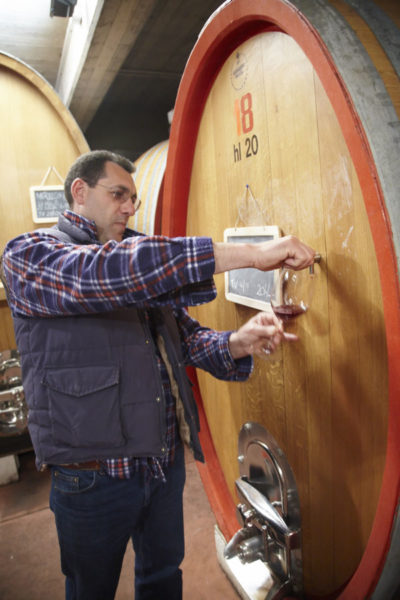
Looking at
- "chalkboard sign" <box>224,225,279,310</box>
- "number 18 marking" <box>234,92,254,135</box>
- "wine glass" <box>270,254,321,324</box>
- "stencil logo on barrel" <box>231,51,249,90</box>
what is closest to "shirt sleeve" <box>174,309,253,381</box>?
"chalkboard sign" <box>224,225,279,310</box>

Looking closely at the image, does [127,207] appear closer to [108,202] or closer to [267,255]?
[108,202]

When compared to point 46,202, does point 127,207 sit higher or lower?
lower

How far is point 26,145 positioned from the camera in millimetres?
2699

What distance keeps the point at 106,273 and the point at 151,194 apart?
173 centimetres

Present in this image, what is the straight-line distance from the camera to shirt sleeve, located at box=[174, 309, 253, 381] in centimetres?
153

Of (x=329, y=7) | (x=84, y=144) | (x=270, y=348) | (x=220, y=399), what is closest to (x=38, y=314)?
(x=270, y=348)

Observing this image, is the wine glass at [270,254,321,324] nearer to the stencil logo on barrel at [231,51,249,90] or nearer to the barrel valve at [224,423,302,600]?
the barrel valve at [224,423,302,600]

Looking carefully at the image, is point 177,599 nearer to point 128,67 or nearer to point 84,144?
point 84,144

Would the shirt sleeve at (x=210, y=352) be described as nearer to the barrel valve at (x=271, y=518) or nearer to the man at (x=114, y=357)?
the man at (x=114, y=357)

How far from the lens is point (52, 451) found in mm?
1403

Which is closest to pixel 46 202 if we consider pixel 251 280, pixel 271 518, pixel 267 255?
pixel 251 280

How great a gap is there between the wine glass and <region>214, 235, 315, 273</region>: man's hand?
0.06 m

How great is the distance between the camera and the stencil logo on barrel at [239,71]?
132 cm

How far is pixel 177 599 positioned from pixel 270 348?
1237 millimetres
